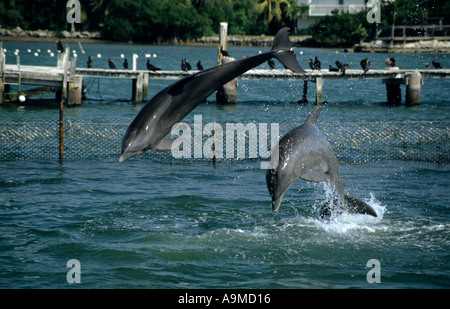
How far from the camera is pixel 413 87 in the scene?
3200cm

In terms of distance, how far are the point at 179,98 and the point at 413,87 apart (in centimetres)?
2508

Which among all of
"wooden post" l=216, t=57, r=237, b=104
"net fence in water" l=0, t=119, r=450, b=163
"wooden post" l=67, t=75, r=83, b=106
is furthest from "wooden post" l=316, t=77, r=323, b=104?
"wooden post" l=67, t=75, r=83, b=106

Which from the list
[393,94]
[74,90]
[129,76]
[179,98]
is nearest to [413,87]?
[393,94]

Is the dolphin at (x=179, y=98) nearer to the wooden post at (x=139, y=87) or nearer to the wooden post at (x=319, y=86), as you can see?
the wooden post at (x=139, y=87)

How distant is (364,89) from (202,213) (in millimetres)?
31802

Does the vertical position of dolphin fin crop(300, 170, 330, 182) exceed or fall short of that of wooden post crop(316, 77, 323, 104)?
it falls short

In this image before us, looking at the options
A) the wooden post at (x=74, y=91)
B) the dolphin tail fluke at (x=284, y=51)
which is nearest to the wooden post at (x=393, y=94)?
the wooden post at (x=74, y=91)

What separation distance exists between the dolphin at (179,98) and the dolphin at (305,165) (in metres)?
1.21

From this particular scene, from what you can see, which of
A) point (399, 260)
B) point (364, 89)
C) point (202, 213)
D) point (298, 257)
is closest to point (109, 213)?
point (202, 213)

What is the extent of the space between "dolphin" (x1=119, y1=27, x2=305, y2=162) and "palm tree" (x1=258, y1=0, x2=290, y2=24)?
10137cm

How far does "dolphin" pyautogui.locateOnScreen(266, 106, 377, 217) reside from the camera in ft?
29.3

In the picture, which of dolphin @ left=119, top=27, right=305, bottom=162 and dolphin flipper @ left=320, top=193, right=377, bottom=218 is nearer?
dolphin @ left=119, top=27, right=305, bottom=162

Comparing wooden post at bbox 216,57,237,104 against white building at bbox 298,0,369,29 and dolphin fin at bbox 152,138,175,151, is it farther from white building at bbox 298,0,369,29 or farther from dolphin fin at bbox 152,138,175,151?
white building at bbox 298,0,369,29
